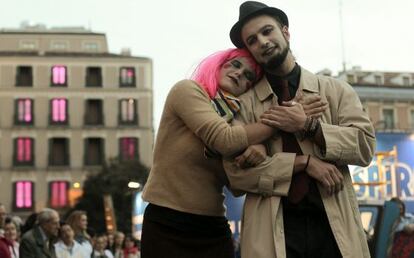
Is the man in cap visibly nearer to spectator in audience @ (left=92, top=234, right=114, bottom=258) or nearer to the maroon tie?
the maroon tie

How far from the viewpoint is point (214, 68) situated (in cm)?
297

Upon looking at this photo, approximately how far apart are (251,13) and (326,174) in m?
0.74

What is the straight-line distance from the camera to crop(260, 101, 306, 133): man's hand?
8.72 ft

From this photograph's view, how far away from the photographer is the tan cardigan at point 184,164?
113 inches

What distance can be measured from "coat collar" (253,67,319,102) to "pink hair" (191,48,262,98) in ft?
0.20

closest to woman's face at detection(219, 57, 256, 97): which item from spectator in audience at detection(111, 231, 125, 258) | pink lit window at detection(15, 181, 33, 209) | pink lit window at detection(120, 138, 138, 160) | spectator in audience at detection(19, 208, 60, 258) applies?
spectator in audience at detection(19, 208, 60, 258)

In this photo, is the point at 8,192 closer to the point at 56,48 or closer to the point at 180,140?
the point at 56,48

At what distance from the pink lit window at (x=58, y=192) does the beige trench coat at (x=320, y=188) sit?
54326 mm

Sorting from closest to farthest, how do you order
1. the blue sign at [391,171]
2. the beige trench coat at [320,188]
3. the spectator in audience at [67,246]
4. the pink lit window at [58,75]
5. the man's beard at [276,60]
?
the beige trench coat at [320,188] < the man's beard at [276,60] < the spectator in audience at [67,246] < the blue sign at [391,171] < the pink lit window at [58,75]

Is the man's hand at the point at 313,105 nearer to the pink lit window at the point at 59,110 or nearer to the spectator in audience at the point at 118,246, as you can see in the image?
the spectator in audience at the point at 118,246

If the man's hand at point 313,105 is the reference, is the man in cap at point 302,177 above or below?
below

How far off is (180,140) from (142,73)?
5587 cm

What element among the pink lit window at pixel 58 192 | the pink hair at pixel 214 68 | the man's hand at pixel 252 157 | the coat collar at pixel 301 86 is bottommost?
the pink lit window at pixel 58 192

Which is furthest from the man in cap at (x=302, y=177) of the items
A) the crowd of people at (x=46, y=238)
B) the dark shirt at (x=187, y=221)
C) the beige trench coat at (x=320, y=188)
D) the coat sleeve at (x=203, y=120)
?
the crowd of people at (x=46, y=238)
